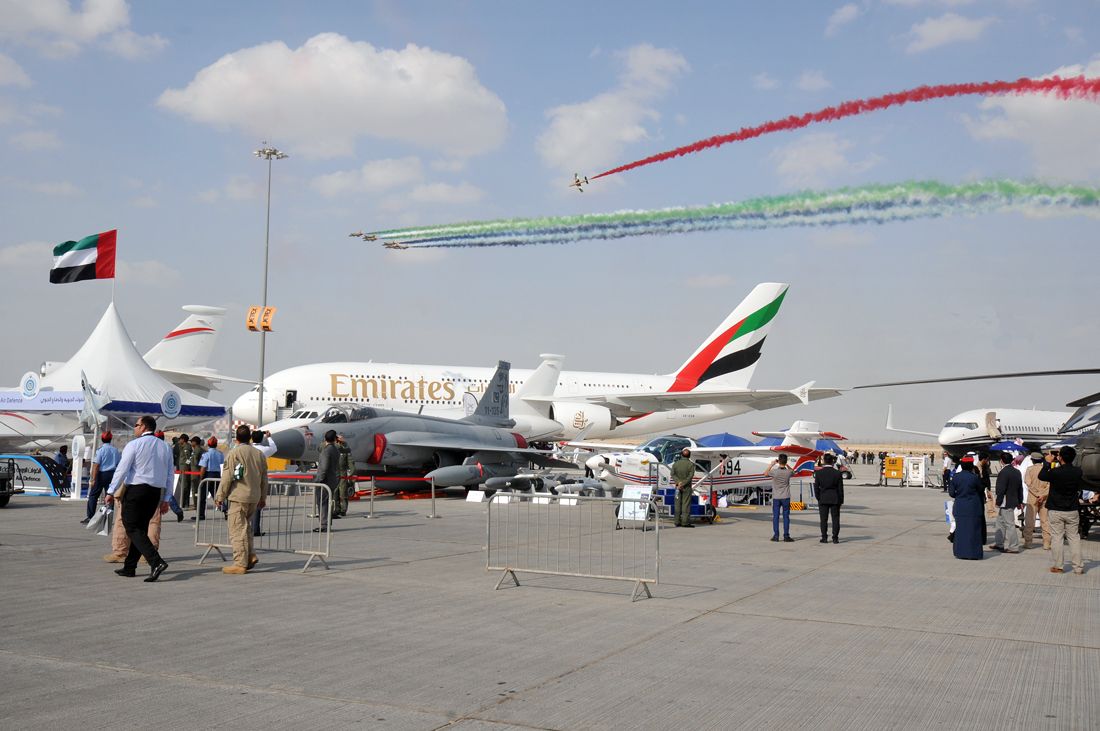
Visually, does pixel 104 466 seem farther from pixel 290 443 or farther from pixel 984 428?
pixel 984 428

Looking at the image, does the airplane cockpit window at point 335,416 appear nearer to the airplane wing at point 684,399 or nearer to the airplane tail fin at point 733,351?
the airplane wing at point 684,399

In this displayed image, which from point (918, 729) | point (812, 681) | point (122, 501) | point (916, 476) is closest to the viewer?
point (918, 729)

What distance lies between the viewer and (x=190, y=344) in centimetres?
4259

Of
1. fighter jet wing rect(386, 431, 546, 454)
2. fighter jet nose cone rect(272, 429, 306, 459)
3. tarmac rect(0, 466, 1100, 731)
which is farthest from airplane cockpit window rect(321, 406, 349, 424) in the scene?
tarmac rect(0, 466, 1100, 731)

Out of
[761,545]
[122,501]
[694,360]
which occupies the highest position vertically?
[694,360]

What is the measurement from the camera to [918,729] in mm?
5027

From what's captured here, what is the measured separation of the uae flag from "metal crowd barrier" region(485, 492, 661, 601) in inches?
682

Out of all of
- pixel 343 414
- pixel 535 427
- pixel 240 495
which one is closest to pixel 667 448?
pixel 343 414

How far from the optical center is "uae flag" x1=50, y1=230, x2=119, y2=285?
2827 cm

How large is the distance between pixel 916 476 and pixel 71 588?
35669mm

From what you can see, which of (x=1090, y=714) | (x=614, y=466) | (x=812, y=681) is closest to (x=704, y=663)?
(x=812, y=681)

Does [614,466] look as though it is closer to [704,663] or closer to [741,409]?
[704,663]

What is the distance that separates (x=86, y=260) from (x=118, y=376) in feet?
14.8

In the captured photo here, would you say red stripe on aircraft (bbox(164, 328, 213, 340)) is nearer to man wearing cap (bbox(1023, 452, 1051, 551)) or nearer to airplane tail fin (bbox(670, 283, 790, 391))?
airplane tail fin (bbox(670, 283, 790, 391))
